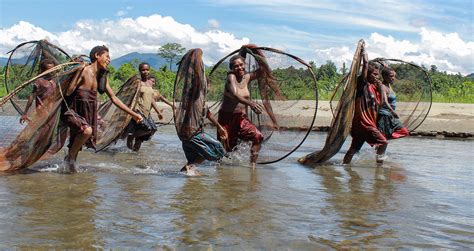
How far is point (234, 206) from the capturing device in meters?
5.06

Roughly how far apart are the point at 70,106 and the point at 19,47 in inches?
151

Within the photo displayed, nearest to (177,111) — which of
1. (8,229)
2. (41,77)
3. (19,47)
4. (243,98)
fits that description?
(243,98)

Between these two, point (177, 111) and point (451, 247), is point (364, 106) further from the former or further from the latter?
point (451, 247)

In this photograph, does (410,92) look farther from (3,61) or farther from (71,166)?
(3,61)

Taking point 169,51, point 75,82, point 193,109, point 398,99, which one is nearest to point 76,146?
point 75,82

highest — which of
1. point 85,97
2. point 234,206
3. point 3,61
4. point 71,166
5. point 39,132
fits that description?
point 3,61

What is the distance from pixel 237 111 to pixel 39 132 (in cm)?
249

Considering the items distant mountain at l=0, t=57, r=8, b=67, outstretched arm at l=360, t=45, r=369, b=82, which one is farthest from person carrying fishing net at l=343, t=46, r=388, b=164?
distant mountain at l=0, t=57, r=8, b=67

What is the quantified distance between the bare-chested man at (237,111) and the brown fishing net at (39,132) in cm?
192

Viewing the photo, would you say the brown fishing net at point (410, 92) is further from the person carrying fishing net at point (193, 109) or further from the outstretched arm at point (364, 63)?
the person carrying fishing net at point (193, 109)

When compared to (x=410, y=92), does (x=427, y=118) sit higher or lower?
lower

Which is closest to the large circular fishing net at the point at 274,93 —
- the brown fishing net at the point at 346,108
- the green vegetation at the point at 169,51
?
the brown fishing net at the point at 346,108

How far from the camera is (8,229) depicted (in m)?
3.99

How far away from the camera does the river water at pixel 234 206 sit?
3.96m
